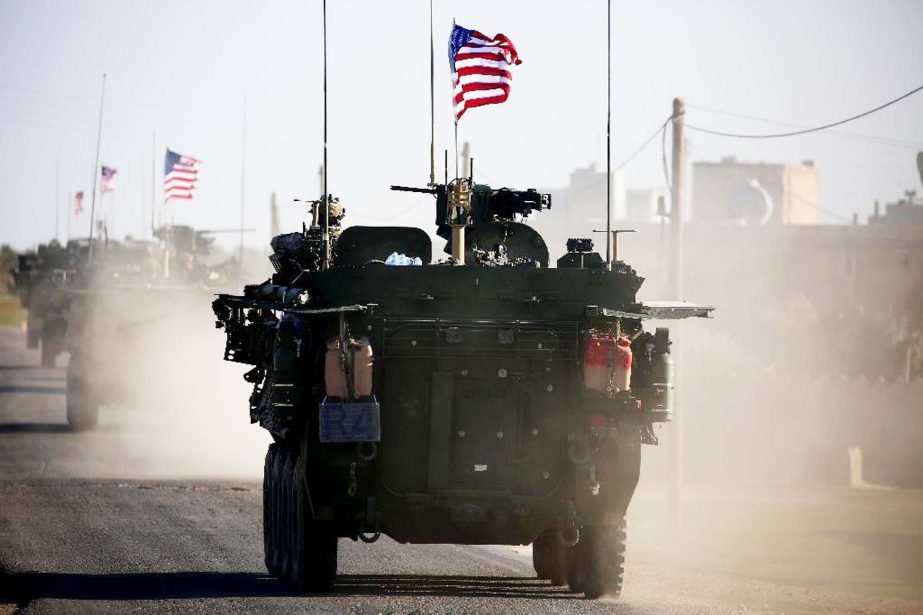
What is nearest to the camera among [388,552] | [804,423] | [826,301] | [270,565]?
[270,565]

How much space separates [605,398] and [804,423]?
3240 centimetres

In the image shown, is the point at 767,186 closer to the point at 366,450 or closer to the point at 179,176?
the point at 179,176

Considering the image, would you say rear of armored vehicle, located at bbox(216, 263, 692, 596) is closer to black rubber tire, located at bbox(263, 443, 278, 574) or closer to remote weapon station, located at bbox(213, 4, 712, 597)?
remote weapon station, located at bbox(213, 4, 712, 597)

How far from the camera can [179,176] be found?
49.3 metres

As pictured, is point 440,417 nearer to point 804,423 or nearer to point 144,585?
point 144,585

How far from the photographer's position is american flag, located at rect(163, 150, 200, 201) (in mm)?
49062

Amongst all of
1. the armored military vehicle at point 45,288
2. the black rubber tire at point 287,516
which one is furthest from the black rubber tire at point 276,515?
the armored military vehicle at point 45,288

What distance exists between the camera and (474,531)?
1509 cm

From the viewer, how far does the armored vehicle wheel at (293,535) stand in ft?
51.0

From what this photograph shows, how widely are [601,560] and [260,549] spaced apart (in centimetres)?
483

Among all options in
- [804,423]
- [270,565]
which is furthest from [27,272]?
[270,565]

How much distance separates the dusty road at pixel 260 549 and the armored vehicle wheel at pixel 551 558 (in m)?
0.21

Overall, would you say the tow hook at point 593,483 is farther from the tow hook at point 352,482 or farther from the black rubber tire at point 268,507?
the black rubber tire at point 268,507

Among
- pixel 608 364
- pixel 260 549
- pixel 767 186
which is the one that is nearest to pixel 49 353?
pixel 260 549
